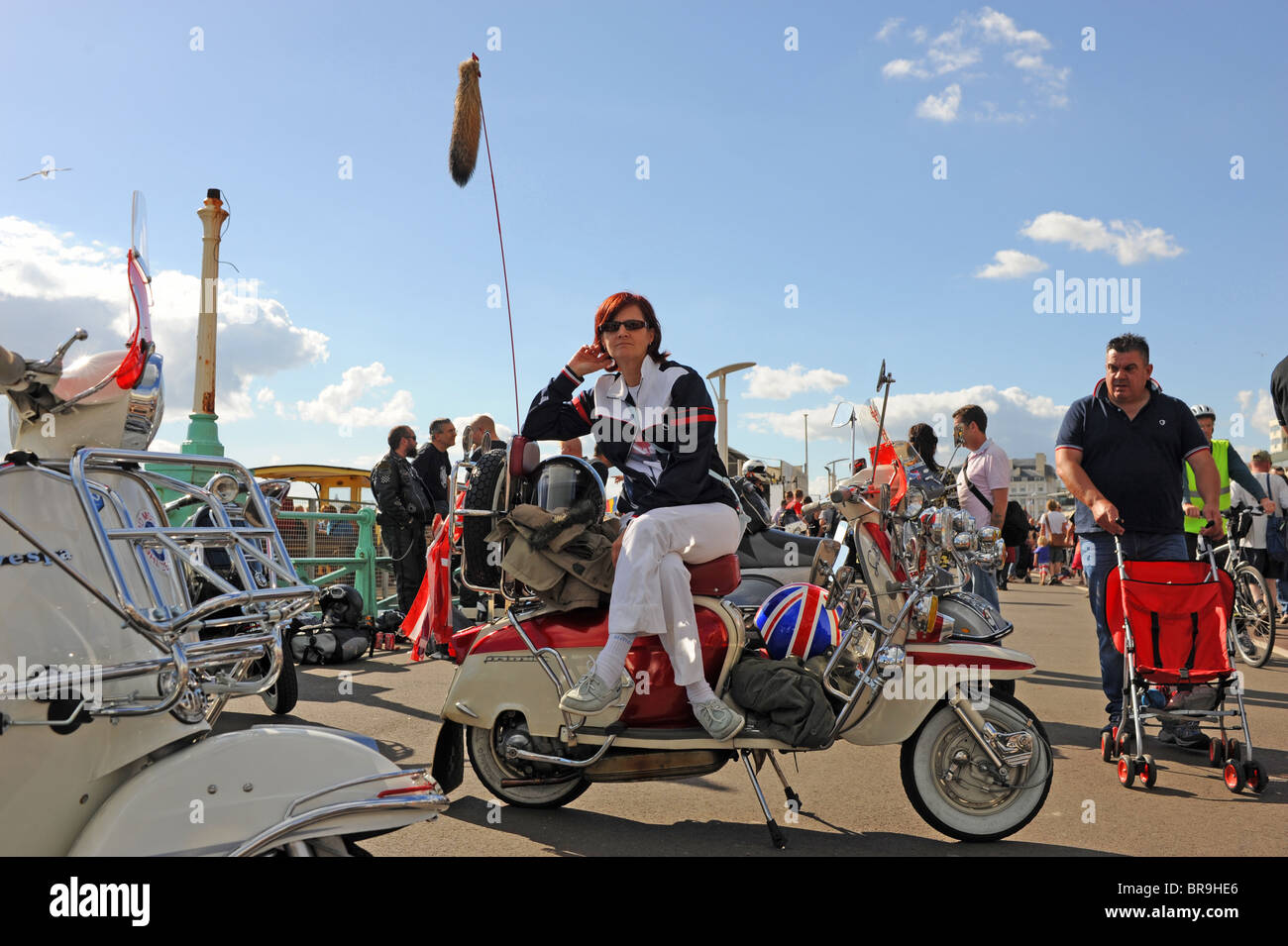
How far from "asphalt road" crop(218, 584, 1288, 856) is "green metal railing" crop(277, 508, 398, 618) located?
3.74 metres

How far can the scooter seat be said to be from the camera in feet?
12.9

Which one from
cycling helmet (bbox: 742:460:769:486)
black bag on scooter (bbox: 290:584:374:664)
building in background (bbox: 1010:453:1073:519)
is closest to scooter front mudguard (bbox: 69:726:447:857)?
black bag on scooter (bbox: 290:584:374:664)

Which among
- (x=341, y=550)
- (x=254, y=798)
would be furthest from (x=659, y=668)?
(x=341, y=550)

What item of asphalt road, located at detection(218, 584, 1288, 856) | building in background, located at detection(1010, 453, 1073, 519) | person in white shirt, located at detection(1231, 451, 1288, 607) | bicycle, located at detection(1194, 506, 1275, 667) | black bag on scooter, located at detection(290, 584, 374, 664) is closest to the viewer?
asphalt road, located at detection(218, 584, 1288, 856)

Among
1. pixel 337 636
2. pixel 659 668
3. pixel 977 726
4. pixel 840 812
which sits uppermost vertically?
pixel 659 668

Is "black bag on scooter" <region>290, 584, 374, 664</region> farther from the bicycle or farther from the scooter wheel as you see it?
the bicycle

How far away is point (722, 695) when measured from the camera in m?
3.82

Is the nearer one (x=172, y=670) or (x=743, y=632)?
(x=172, y=670)

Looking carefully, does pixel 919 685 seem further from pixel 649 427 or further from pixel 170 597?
pixel 170 597

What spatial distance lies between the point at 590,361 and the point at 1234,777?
3.49 meters
